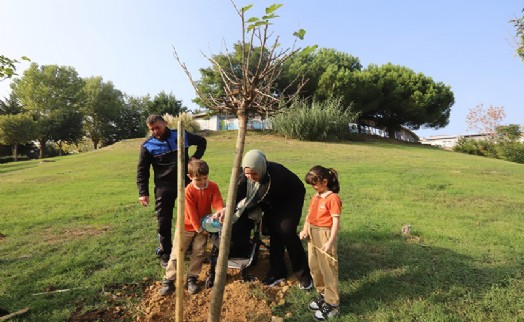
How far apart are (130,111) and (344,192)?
157 ft

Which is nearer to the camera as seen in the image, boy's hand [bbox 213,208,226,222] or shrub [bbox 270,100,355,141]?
boy's hand [bbox 213,208,226,222]

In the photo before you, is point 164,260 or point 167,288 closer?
point 167,288

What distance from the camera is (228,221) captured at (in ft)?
7.97

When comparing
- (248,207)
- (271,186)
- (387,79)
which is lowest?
(248,207)

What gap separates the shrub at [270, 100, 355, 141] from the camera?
23.6m

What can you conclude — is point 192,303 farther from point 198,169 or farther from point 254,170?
point 254,170

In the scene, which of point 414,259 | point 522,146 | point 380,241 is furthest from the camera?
point 522,146

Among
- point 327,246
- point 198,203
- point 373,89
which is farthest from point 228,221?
point 373,89

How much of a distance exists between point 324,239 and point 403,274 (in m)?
1.46

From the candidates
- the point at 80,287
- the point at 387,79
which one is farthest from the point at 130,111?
the point at 80,287

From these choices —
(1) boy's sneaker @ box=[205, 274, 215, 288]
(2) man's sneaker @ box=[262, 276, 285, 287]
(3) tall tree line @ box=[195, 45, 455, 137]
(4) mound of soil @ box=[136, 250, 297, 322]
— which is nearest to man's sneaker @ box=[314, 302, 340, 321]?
(4) mound of soil @ box=[136, 250, 297, 322]

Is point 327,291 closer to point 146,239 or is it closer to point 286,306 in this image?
point 286,306

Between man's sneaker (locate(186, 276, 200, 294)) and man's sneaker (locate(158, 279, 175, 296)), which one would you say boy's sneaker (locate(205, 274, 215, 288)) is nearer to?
man's sneaker (locate(186, 276, 200, 294))

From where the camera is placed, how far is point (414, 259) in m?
4.45
